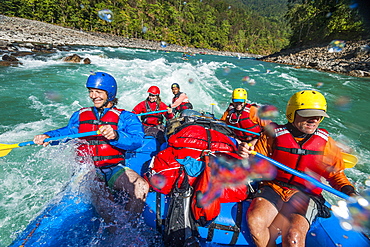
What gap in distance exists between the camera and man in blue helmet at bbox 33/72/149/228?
93.6 inches

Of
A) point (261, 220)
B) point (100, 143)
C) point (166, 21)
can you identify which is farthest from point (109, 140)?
point (166, 21)

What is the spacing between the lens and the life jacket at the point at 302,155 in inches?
83.7

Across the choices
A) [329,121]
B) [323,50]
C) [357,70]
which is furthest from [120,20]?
[329,121]

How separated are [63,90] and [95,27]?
2017 inches

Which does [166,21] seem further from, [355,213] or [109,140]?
[355,213]

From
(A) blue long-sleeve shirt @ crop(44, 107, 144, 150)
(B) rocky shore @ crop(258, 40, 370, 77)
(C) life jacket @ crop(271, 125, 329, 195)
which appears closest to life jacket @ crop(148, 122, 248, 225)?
(A) blue long-sleeve shirt @ crop(44, 107, 144, 150)

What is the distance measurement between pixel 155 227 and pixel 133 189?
0.55m

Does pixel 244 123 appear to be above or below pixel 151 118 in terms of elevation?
above

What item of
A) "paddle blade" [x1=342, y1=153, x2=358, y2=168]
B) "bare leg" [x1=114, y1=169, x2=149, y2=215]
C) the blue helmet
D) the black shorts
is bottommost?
"bare leg" [x1=114, y1=169, x2=149, y2=215]

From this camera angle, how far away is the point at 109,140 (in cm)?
253

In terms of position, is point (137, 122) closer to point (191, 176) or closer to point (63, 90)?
point (191, 176)

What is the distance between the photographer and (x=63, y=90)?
29.5 feet

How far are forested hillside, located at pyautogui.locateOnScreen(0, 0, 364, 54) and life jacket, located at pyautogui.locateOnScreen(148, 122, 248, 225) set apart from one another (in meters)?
11.8

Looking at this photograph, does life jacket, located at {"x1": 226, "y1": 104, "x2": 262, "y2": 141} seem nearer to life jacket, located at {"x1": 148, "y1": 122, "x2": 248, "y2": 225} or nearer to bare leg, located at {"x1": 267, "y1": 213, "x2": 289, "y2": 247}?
life jacket, located at {"x1": 148, "y1": 122, "x2": 248, "y2": 225}
